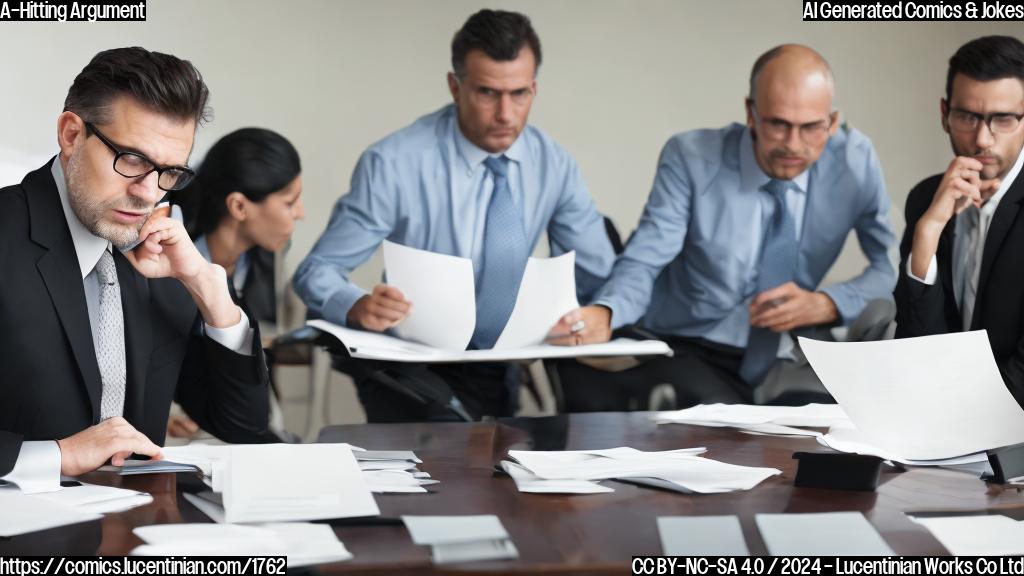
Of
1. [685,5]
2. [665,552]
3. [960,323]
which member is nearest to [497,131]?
[960,323]

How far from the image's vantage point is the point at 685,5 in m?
5.50

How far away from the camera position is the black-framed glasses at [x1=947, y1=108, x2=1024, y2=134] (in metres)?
2.72

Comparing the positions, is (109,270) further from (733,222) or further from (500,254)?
(733,222)

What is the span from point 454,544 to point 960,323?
6.61 feet

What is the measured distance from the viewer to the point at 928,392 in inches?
63.2

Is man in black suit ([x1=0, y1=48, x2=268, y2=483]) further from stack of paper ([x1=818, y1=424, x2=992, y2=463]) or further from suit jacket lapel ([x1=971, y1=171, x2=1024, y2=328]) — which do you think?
suit jacket lapel ([x1=971, y1=171, x2=1024, y2=328])

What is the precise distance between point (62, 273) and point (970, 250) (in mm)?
2144

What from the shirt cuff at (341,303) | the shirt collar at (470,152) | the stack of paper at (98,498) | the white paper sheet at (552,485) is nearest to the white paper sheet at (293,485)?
the stack of paper at (98,498)

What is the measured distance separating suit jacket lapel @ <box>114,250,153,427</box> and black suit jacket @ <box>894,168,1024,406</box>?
69.7 inches

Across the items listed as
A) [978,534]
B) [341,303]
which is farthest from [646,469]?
[341,303]

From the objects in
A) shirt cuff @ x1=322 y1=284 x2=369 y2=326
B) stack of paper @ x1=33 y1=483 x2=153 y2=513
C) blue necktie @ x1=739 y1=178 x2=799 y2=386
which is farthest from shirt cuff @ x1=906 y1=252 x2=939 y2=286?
stack of paper @ x1=33 y1=483 x2=153 y2=513

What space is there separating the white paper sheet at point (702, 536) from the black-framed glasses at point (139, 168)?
3.29ft

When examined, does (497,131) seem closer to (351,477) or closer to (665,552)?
(351,477)

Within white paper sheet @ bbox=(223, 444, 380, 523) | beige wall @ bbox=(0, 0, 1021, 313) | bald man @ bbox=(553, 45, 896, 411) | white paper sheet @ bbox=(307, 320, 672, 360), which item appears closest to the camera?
white paper sheet @ bbox=(223, 444, 380, 523)
